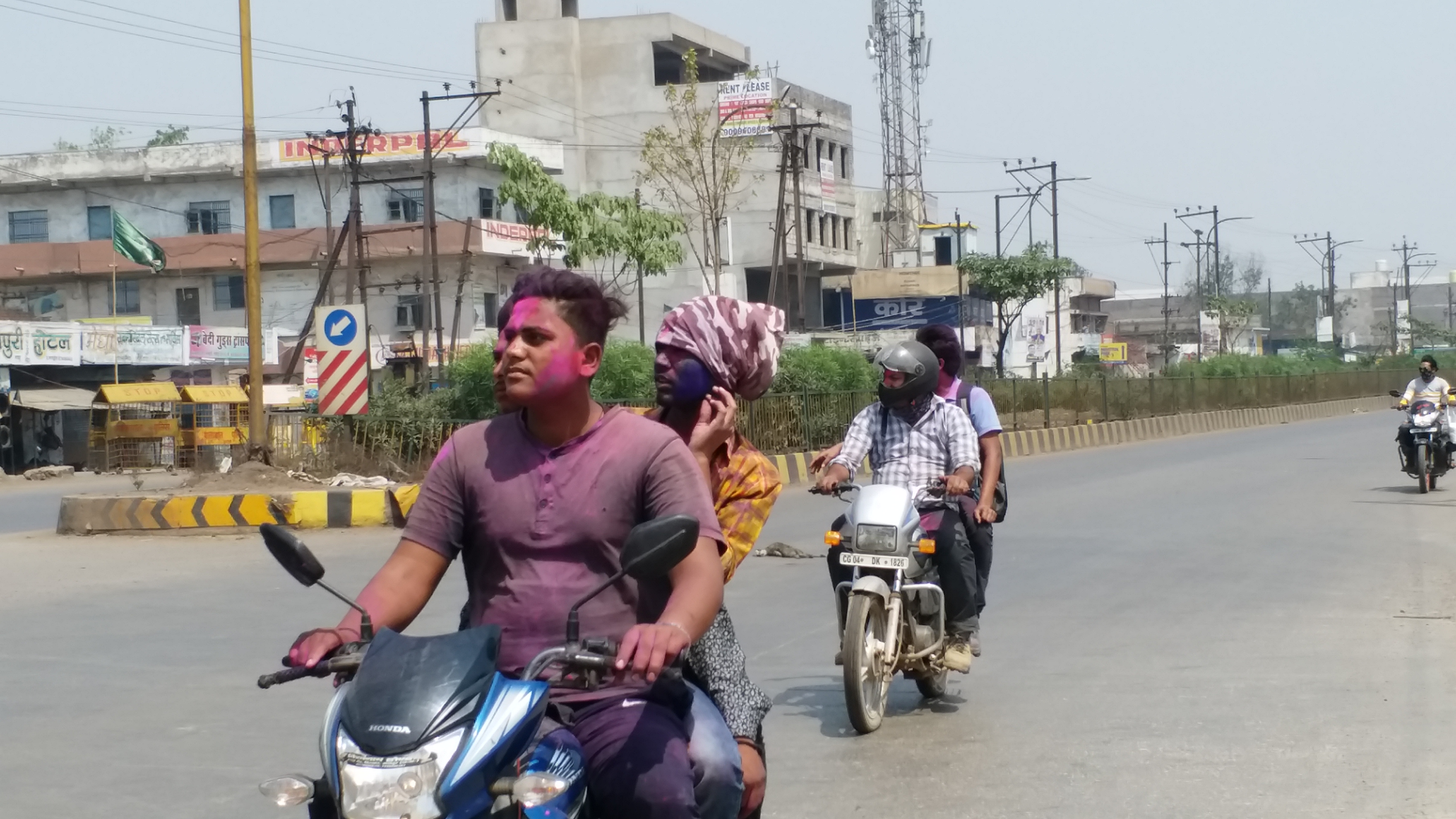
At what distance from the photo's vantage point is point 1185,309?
4715 inches

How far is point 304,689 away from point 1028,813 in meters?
3.92

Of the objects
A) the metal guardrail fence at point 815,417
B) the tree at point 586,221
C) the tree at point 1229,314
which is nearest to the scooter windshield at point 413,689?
the metal guardrail fence at point 815,417

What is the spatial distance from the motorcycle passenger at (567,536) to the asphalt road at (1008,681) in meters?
2.44

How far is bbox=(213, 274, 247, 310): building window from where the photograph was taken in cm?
5938

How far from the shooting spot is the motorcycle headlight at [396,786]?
8.38 feet

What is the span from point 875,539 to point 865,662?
51cm

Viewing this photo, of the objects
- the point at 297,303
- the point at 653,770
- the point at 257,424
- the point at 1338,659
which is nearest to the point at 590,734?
the point at 653,770

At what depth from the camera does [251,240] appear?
1728cm

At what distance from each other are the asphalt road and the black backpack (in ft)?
2.69

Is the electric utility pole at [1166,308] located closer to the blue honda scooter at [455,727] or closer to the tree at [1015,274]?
the tree at [1015,274]

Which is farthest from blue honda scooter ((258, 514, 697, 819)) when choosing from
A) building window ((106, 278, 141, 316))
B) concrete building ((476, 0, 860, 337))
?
concrete building ((476, 0, 860, 337))

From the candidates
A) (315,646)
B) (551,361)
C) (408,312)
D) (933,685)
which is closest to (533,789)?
(315,646)

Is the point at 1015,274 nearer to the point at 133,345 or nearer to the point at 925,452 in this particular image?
the point at 133,345

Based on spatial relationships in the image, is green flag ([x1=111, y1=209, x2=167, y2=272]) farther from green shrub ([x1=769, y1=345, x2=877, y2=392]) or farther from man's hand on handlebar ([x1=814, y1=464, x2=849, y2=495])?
man's hand on handlebar ([x1=814, y1=464, x2=849, y2=495])
